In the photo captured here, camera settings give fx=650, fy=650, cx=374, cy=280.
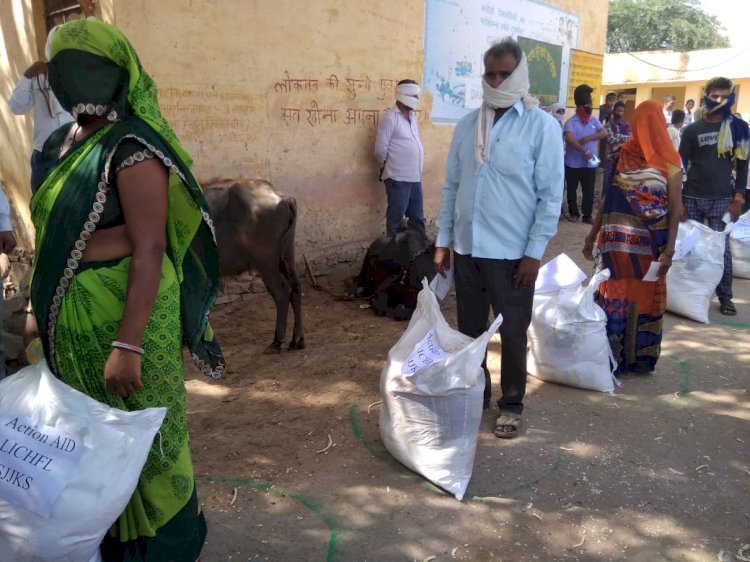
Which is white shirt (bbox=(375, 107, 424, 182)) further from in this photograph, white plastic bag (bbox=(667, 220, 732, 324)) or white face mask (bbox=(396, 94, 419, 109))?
white plastic bag (bbox=(667, 220, 732, 324))

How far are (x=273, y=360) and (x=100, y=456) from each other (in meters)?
2.89

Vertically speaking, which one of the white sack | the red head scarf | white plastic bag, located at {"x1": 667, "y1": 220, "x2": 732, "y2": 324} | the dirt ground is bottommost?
the dirt ground

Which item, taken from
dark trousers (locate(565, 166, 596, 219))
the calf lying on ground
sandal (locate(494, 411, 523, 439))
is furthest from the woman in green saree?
dark trousers (locate(565, 166, 596, 219))

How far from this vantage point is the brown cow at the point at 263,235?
4.73 m

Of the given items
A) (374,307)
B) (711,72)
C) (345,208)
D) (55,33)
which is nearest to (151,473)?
(55,33)

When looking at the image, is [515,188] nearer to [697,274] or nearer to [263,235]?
[263,235]

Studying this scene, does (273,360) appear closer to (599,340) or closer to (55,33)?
(599,340)

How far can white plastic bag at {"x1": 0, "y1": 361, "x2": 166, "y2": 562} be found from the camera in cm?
160

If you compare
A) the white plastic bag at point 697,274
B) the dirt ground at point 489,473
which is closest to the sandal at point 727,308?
the white plastic bag at point 697,274

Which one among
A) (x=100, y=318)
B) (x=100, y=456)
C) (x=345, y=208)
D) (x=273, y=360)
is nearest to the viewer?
(x=100, y=456)

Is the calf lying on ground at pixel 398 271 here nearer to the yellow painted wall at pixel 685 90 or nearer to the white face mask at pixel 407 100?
the white face mask at pixel 407 100

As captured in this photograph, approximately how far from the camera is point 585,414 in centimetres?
367

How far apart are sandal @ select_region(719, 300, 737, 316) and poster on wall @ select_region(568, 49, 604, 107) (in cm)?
645

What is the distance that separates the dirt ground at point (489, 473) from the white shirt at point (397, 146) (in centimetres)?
274
